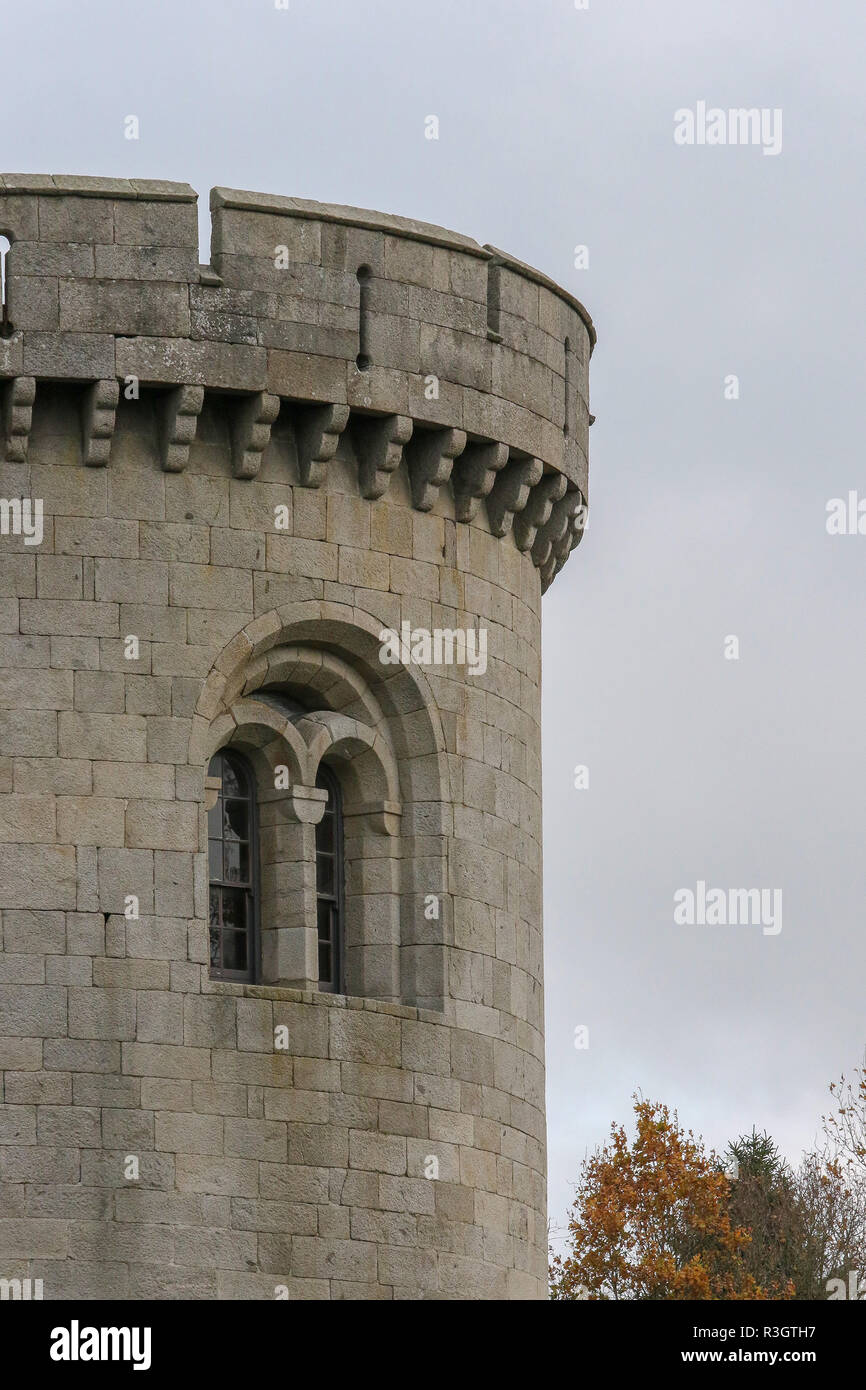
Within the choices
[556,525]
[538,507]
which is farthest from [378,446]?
[556,525]

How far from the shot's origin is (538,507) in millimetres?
24531

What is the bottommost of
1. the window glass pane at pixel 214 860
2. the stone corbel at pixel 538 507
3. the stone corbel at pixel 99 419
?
the window glass pane at pixel 214 860

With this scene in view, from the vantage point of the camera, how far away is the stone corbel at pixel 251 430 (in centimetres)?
2236

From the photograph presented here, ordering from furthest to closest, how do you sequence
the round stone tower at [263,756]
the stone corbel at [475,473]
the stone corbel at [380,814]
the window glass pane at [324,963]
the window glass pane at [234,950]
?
the stone corbel at [475,473] < the stone corbel at [380,814] < the window glass pane at [324,963] < the window glass pane at [234,950] < the round stone tower at [263,756]

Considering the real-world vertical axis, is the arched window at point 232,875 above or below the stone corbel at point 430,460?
below

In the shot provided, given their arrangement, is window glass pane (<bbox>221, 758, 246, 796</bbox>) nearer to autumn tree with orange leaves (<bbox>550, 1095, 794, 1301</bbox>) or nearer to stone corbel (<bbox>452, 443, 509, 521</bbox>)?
stone corbel (<bbox>452, 443, 509, 521</bbox>)

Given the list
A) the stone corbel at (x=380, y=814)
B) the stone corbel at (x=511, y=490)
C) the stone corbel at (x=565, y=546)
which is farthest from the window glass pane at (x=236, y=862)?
the stone corbel at (x=565, y=546)

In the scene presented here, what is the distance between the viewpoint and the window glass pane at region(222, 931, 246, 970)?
2248cm

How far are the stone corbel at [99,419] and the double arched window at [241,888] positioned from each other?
96.0 inches

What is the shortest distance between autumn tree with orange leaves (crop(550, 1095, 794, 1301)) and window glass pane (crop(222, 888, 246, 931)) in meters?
27.4

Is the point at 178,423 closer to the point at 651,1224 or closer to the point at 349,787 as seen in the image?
the point at 349,787

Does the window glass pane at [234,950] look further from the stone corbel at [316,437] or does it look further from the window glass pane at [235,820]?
the stone corbel at [316,437]
